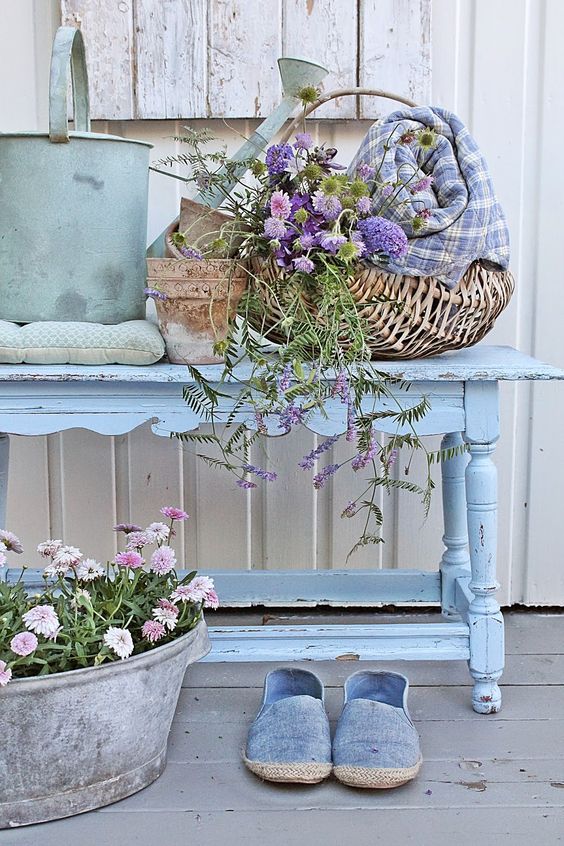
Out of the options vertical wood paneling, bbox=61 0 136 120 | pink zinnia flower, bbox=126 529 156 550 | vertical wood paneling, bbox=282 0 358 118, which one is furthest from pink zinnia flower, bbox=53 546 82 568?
vertical wood paneling, bbox=282 0 358 118

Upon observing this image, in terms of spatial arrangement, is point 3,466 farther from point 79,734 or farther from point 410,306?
point 410,306

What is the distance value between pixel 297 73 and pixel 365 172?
329 mm

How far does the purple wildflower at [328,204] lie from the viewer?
1.37m

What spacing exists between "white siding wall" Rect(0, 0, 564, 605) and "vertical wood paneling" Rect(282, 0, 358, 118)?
0.13m

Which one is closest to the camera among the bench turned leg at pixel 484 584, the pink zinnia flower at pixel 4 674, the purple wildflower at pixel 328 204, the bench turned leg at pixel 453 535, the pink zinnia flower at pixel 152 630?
the pink zinnia flower at pixel 4 674

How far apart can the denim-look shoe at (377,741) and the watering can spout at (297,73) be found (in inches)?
43.4

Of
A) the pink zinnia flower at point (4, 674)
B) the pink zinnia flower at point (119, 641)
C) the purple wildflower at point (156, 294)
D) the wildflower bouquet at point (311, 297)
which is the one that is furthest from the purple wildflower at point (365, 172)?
the pink zinnia flower at point (4, 674)

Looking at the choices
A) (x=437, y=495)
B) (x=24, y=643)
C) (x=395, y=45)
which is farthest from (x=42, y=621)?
(x=395, y=45)

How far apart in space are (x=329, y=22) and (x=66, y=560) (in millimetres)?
1305

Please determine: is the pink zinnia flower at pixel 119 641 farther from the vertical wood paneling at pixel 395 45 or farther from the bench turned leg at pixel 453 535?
the vertical wood paneling at pixel 395 45

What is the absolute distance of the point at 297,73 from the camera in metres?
1.66

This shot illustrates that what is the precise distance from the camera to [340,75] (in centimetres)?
194

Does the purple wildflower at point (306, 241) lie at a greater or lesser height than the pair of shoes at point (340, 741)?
greater

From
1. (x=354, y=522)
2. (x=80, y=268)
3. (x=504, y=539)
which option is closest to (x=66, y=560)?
(x=80, y=268)
